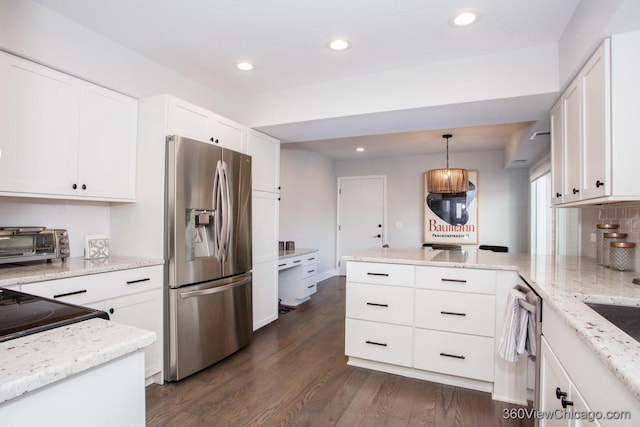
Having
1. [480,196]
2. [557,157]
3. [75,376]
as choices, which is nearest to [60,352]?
[75,376]

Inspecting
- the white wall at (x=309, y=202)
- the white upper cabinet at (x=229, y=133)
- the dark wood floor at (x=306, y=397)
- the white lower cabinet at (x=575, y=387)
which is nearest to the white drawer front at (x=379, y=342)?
the dark wood floor at (x=306, y=397)

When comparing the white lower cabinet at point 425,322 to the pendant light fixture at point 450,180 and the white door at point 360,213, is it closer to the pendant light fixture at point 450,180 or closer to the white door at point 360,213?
the pendant light fixture at point 450,180

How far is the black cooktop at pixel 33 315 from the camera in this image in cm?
83

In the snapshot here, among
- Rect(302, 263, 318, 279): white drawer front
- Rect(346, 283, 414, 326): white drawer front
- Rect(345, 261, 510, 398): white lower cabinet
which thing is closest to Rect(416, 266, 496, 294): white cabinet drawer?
A: Rect(345, 261, 510, 398): white lower cabinet

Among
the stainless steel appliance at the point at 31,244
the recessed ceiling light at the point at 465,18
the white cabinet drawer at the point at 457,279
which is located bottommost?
the white cabinet drawer at the point at 457,279

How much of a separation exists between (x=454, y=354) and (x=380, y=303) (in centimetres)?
60

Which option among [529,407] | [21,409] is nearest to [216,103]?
[21,409]

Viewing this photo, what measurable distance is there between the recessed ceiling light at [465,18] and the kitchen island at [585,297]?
155 cm

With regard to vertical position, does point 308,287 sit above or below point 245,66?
below

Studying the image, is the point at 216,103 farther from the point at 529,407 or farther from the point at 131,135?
the point at 529,407

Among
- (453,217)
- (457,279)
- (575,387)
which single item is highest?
(453,217)

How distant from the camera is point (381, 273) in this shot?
260 cm

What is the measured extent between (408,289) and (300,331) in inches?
58.0

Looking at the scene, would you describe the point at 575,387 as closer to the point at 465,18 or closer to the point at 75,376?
the point at 75,376
